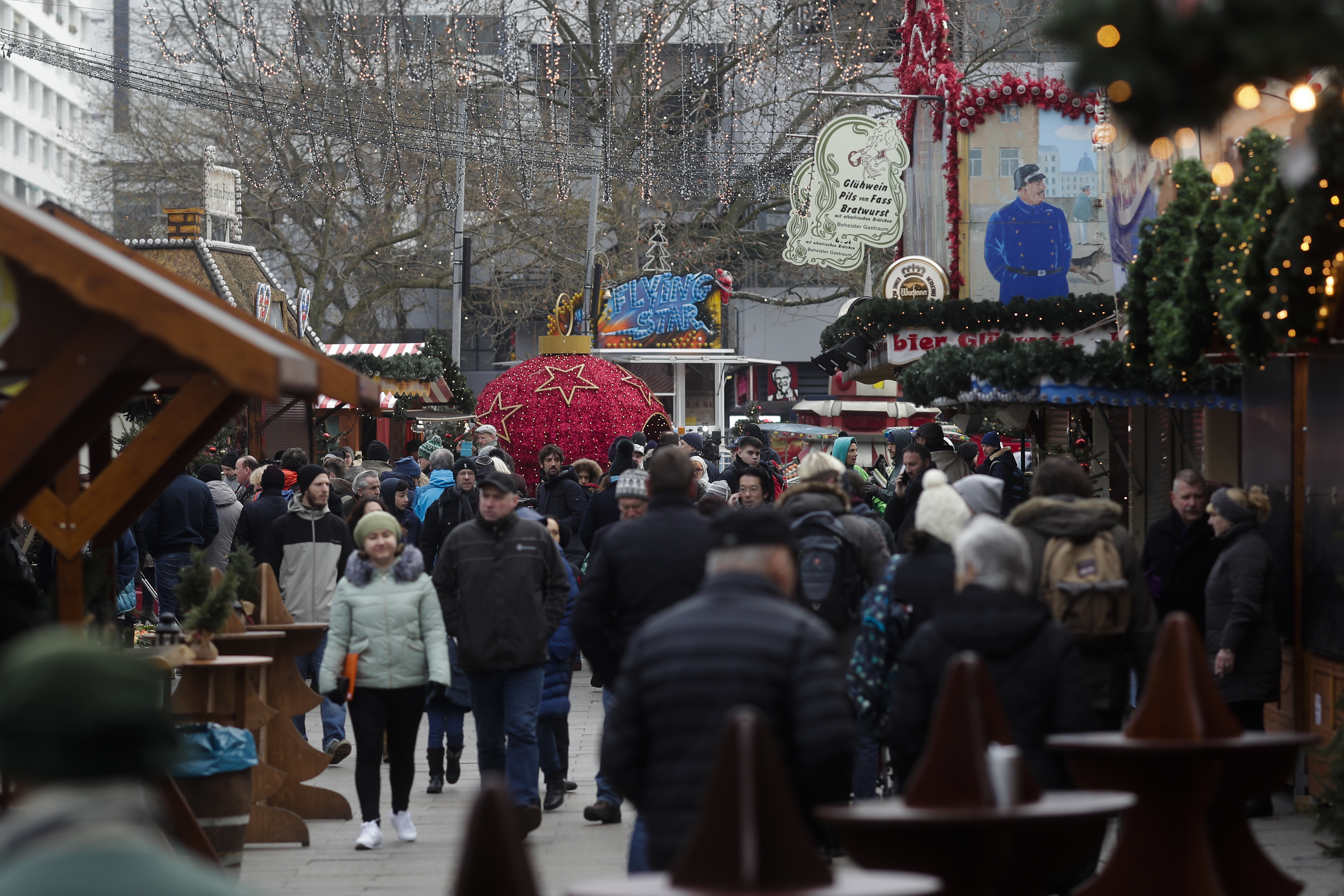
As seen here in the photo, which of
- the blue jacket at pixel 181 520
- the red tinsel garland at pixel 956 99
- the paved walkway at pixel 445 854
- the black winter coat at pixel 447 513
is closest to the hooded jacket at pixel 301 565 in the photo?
the black winter coat at pixel 447 513

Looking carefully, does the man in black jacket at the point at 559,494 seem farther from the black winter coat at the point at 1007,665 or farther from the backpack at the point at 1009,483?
the black winter coat at the point at 1007,665

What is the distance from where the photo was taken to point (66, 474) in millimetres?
6109

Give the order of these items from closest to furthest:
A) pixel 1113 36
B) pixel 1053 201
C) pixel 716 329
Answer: pixel 1113 36 < pixel 1053 201 < pixel 716 329

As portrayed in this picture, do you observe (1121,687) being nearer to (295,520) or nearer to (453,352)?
(295,520)

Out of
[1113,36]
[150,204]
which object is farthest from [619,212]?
[1113,36]

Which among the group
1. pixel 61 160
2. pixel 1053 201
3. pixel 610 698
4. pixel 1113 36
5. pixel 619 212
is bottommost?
pixel 610 698

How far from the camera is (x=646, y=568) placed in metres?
7.11

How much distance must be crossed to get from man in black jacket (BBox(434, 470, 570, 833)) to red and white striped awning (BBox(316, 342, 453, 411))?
476 inches

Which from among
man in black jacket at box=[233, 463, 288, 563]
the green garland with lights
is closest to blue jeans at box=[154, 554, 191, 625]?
man in black jacket at box=[233, 463, 288, 563]

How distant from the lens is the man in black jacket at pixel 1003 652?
5551mm

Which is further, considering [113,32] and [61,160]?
[61,160]

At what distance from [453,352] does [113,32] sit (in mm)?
47406

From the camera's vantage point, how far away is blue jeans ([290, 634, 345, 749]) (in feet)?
36.3

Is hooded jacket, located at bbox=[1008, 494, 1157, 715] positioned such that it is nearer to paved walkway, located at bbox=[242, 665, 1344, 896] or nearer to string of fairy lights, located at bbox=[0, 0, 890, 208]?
paved walkway, located at bbox=[242, 665, 1344, 896]
